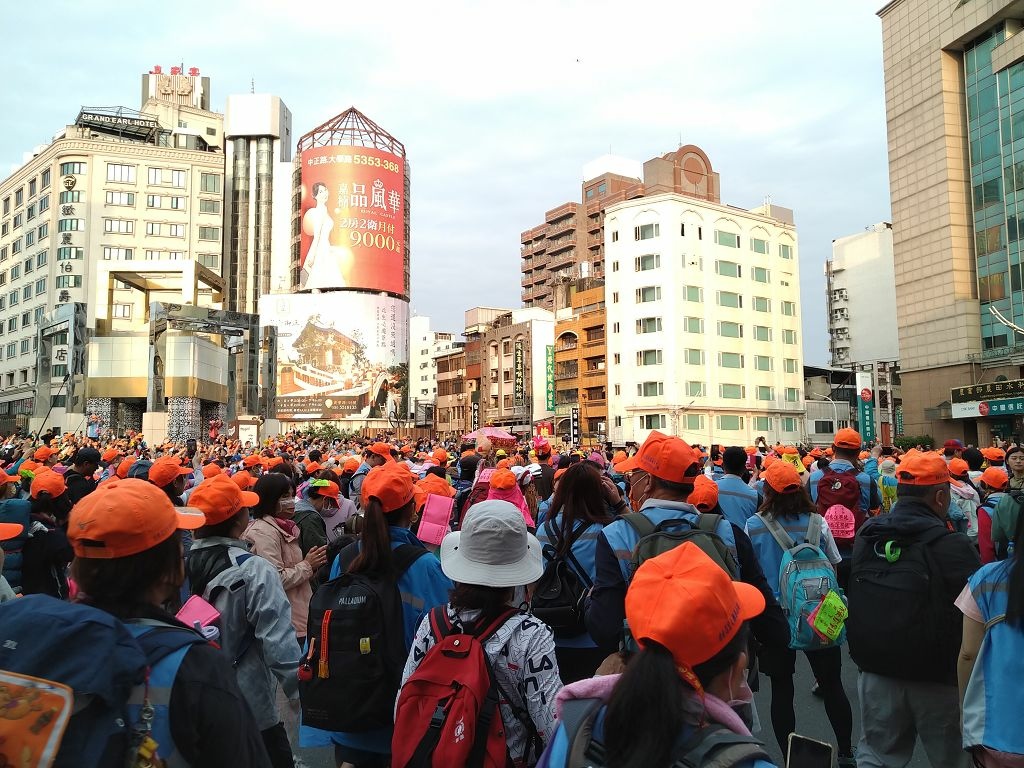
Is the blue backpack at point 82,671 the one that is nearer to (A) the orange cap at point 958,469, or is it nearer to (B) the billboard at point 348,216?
(A) the orange cap at point 958,469

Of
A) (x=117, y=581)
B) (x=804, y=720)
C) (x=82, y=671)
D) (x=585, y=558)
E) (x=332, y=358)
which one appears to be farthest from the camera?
(x=332, y=358)

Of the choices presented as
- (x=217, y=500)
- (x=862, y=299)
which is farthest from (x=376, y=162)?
(x=217, y=500)

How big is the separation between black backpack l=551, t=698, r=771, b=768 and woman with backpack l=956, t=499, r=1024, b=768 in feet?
4.13

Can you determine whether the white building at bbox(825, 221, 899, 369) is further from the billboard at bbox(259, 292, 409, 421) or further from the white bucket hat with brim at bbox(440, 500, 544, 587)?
the white bucket hat with brim at bbox(440, 500, 544, 587)

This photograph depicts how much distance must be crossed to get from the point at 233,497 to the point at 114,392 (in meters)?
45.5

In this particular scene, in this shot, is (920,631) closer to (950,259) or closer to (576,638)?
(576,638)

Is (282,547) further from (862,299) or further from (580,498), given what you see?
(862,299)

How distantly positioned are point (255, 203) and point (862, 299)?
61.9 metres

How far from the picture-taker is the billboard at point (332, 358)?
61656 mm

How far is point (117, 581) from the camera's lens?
6.13 feet

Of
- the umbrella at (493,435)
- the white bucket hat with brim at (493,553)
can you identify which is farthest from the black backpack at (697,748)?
the umbrella at (493,435)

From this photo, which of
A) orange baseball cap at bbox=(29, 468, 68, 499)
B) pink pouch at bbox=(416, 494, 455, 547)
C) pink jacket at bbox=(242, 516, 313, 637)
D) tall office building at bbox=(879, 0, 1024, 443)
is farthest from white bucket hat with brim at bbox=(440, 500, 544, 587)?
tall office building at bbox=(879, 0, 1024, 443)

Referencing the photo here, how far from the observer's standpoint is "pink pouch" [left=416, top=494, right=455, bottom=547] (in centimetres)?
531

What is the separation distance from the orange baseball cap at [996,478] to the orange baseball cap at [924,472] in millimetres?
4445
